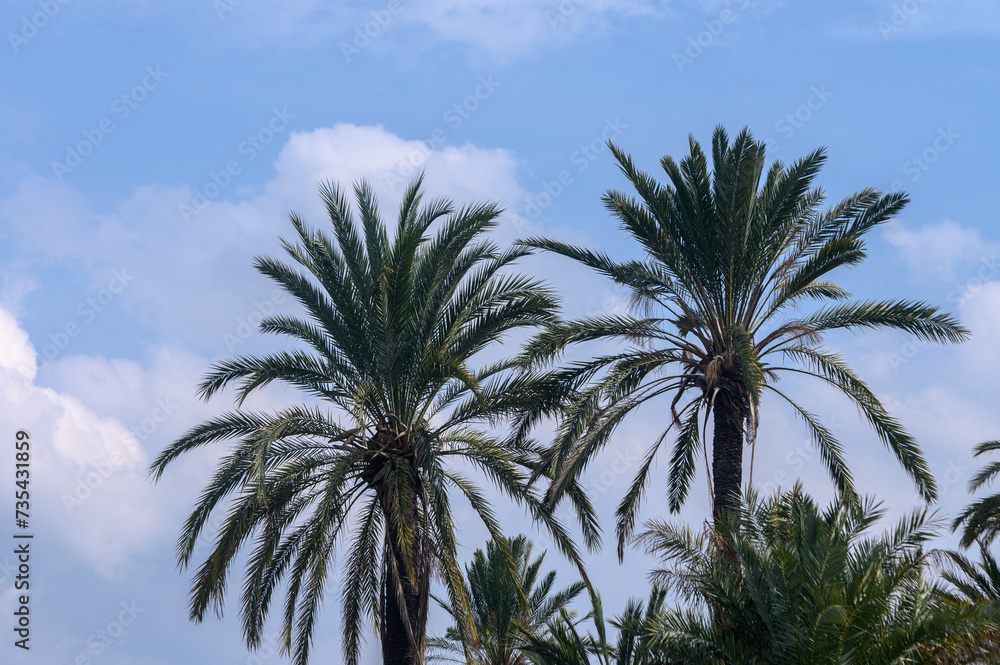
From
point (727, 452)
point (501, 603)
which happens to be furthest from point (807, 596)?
point (501, 603)

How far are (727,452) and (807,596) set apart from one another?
4.01 m

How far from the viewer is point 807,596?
1481 cm

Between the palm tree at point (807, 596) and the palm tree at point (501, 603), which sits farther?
the palm tree at point (501, 603)

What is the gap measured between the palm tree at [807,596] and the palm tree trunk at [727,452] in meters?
1.11

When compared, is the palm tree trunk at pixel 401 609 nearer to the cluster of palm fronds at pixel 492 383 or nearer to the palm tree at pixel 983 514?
the cluster of palm fronds at pixel 492 383

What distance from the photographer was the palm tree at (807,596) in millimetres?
14352

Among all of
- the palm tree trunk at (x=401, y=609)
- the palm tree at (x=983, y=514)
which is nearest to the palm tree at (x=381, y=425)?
the palm tree trunk at (x=401, y=609)

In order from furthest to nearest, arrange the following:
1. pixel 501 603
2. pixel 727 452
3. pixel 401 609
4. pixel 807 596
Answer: pixel 501 603, pixel 727 452, pixel 401 609, pixel 807 596

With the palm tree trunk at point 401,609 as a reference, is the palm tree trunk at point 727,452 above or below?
above

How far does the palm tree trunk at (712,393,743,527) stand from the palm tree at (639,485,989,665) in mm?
1115

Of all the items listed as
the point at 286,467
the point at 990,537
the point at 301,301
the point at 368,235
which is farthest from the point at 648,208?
the point at 990,537

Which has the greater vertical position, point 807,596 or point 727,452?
point 727,452

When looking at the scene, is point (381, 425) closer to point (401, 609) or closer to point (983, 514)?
point (401, 609)

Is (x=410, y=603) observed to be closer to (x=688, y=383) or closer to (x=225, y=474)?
(x=225, y=474)
